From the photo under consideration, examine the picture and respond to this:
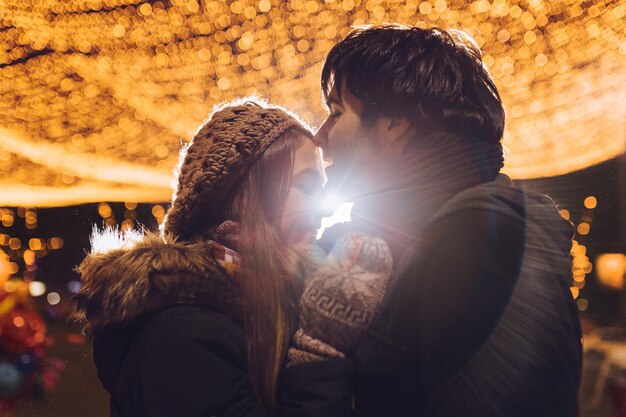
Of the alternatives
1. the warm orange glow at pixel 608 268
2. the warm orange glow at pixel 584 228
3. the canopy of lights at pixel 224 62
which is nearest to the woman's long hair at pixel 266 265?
the canopy of lights at pixel 224 62

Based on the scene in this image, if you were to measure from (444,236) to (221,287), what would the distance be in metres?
0.71

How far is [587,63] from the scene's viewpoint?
4.35 m

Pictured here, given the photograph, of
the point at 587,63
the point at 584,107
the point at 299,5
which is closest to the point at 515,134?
the point at 584,107

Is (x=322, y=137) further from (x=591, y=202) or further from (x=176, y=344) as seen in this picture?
(x=591, y=202)

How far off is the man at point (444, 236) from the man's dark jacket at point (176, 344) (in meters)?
Answer: 0.19

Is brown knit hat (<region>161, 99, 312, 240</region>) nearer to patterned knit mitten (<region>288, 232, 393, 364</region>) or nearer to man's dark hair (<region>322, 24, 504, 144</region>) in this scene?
man's dark hair (<region>322, 24, 504, 144</region>)

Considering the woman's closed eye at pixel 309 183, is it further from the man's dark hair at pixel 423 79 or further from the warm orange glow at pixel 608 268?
the warm orange glow at pixel 608 268

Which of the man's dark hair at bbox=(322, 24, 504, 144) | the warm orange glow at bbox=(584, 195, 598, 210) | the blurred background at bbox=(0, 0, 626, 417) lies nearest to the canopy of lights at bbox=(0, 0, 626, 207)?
the blurred background at bbox=(0, 0, 626, 417)

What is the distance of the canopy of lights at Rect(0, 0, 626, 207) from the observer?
373cm

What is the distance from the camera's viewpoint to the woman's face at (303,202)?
2.25 m

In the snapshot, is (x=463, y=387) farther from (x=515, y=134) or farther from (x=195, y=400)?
(x=515, y=134)

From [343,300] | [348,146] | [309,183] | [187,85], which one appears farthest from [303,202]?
[187,85]

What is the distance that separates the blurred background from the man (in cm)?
34

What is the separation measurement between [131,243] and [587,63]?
357 centimetres
